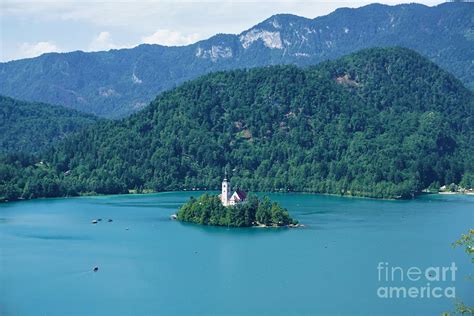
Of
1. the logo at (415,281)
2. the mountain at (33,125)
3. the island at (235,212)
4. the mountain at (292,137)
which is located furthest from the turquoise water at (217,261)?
the mountain at (33,125)

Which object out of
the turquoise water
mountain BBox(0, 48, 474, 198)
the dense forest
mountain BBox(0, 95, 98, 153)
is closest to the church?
the dense forest

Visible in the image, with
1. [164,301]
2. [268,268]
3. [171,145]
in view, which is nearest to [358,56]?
[171,145]

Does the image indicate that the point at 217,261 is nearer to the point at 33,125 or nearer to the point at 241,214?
the point at 241,214

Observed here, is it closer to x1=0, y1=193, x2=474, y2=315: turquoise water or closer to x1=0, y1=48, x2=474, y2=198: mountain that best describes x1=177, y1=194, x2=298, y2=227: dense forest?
x1=0, y1=193, x2=474, y2=315: turquoise water

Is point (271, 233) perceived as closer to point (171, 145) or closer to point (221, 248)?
point (221, 248)

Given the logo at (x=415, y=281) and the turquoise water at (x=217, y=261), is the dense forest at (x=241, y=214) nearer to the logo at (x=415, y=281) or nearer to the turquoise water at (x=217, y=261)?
the turquoise water at (x=217, y=261)

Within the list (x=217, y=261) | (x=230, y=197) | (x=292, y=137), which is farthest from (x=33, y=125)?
(x=217, y=261)
